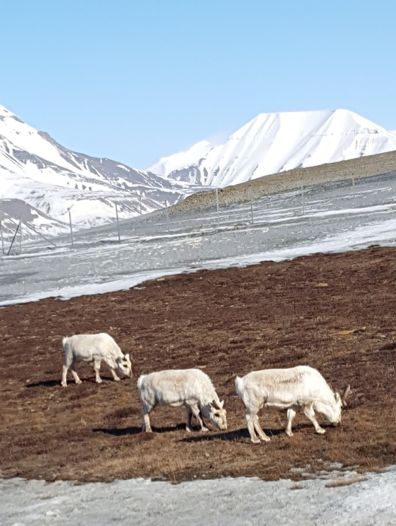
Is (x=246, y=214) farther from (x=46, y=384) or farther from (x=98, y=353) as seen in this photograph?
(x=98, y=353)

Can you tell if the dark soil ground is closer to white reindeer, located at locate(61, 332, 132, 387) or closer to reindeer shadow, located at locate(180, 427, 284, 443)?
reindeer shadow, located at locate(180, 427, 284, 443)

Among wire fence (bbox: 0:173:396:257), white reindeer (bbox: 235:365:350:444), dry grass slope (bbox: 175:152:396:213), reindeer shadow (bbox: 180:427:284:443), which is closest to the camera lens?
white reindeer (bbox: 235:365:350:444)

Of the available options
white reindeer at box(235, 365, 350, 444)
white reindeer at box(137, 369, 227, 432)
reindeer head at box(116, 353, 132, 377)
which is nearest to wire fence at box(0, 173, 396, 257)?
reindeer head at box(116, 353, 132, 377)

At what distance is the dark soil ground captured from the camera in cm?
1916

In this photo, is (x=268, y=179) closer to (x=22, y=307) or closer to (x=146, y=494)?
(x=22, y=307)

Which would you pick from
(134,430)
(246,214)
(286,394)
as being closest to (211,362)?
(134,430)

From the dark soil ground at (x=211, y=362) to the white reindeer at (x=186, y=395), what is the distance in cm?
49

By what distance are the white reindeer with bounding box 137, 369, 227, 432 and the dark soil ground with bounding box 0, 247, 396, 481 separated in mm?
493

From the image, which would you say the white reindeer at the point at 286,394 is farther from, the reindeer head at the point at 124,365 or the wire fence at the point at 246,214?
the wire fence at the point at 246,214

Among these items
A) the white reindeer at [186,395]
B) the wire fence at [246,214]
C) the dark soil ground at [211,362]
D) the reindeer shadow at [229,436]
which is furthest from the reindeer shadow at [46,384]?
the wire fence at [246,214]

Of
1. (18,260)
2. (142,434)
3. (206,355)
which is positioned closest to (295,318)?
(206,355)

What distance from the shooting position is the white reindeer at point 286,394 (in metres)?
19.9

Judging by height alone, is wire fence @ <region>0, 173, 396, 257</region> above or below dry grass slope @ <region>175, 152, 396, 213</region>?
below

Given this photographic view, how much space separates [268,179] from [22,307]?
12930 centimetres
